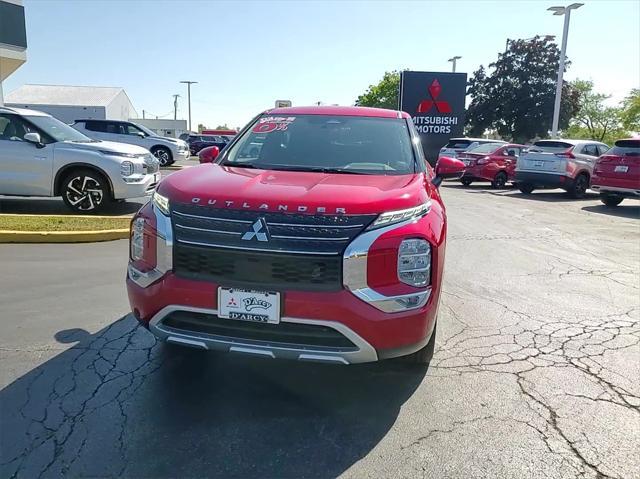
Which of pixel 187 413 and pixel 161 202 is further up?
pixel 161 202

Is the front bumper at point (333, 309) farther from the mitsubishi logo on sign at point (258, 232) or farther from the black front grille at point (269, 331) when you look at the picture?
the mitsubishi logo on sign at point (258, 232)

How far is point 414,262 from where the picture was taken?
2662 mm

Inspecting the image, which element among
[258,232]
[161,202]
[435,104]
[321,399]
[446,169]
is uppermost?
[435,104]

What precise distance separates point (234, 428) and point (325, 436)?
499 millimetres

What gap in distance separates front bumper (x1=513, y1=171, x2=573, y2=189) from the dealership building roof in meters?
48.9

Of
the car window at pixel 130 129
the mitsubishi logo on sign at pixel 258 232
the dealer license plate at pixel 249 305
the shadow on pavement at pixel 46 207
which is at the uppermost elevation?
the car window at pixel 130 129

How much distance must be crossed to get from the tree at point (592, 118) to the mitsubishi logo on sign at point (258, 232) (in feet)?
205

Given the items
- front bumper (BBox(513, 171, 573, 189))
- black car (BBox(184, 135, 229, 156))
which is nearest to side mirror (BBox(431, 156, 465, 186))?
front bumper (BBox(513, 171, 573, 189))

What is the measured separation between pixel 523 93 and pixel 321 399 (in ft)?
141

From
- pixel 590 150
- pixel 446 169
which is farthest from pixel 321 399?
pixel 590 150

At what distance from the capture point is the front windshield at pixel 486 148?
17.5 meters

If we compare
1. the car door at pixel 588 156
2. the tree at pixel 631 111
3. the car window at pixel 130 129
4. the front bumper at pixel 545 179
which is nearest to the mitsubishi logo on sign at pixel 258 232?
the front bumper at pixel 545 179

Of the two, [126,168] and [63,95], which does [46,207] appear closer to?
[126,168]

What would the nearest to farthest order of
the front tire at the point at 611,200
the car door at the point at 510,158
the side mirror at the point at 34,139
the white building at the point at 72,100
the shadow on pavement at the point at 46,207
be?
the side mirror at the point at 34,139, the shadow on pavement at the point at 46,207, the front tire at the point at 611,200, the car door at the point at 510,158, the white building at the point at 72,100
